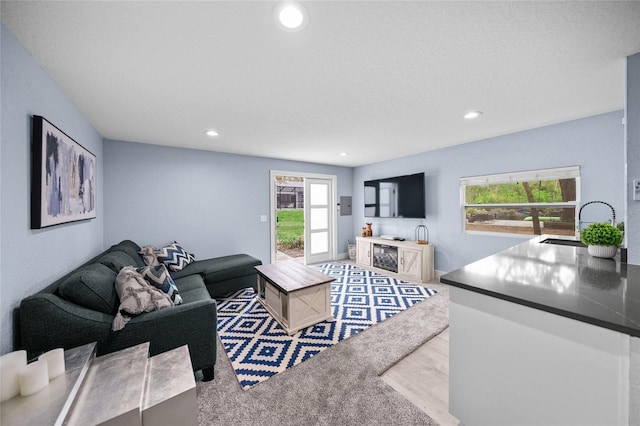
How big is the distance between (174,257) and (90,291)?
6.11 feet

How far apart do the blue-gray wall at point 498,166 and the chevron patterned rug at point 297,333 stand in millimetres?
1076

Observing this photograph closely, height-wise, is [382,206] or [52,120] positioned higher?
[52,120]

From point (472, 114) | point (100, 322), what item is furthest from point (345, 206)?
point (100, 322)

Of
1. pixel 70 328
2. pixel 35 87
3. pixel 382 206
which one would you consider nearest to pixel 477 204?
pixel 382 206

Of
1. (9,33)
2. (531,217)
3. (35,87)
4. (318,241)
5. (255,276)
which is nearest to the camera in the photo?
(9,33)

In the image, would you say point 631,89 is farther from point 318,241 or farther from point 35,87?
point 318,241

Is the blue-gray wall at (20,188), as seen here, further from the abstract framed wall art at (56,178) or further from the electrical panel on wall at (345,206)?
the electrical panel on wall at (345,206)

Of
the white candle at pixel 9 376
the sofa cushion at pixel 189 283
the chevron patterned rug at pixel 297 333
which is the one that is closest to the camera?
the white candle at pixel 9 376

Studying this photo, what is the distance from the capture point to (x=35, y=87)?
1.56 metres

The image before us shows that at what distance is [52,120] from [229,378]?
94.1 inches

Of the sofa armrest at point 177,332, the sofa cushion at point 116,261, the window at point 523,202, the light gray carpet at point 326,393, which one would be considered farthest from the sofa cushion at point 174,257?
the window at point 523,202

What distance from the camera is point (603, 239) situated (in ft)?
5.22

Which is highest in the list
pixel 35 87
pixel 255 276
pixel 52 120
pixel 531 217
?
pixel 35 87

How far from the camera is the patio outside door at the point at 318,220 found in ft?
17.8
